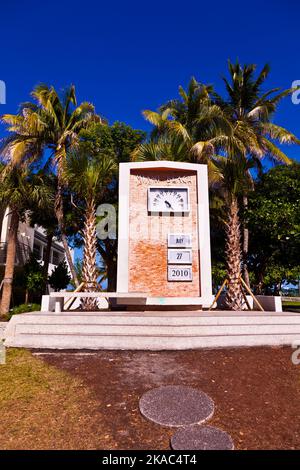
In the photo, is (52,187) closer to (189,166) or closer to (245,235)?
(189,166)

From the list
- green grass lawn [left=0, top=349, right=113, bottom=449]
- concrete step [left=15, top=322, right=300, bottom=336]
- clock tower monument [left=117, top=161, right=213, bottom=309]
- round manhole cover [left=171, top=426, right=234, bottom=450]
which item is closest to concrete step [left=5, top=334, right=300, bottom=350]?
concrete step [left=15, top=322, right=300, bottom=336]

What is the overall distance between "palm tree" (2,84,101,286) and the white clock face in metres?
6.19

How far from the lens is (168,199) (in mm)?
11672

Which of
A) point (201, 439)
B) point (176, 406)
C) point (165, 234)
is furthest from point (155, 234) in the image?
point (201, 439)

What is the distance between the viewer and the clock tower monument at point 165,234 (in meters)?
10.9

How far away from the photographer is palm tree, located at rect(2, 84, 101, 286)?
53.7 ft

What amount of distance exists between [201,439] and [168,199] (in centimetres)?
896

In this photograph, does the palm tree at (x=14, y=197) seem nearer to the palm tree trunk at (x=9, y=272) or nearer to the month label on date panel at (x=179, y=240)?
the palm tree trunk at (x=9, y=272)

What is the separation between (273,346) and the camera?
7.47 metres

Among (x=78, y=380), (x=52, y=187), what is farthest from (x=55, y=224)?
(x=78, y=380)

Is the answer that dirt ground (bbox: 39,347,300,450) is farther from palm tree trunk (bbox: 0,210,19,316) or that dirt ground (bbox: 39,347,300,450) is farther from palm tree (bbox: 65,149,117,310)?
palm tree trunk (bbox: 0,210,19,316)

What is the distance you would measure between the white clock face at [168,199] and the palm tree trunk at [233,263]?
2949mm

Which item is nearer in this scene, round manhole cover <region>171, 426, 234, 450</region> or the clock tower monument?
round manhole cover <region>171, 426, 234, 450</region>

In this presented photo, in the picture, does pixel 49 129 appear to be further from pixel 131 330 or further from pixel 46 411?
pixel 46 411
